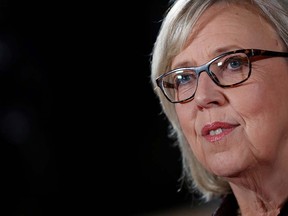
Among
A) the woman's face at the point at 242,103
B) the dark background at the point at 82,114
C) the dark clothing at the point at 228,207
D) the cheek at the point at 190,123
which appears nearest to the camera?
the woman's face at the point at 242,103

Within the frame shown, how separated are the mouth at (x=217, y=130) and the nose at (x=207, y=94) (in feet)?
0.20

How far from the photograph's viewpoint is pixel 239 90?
1.59 metres

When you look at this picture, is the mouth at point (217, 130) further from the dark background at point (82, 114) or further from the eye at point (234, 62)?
the dark background at point (82, 114)

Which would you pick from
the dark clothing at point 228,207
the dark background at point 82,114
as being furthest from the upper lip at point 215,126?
the dark background at point 82,114

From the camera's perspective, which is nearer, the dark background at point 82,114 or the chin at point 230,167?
the chin at point 230,167

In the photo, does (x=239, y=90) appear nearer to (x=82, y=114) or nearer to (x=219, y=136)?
(x=219, y=136)

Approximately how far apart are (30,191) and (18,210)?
0.51ft

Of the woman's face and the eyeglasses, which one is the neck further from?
the eyeglasses

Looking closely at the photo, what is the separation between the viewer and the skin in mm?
1586

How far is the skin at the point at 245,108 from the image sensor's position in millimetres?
1586

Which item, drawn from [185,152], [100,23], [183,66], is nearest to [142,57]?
[100,23]

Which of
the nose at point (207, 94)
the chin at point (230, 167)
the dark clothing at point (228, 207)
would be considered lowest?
the dark clothing at point (228, 207)

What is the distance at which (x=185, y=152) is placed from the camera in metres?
2.13

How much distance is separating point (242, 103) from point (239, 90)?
0.04 meters
